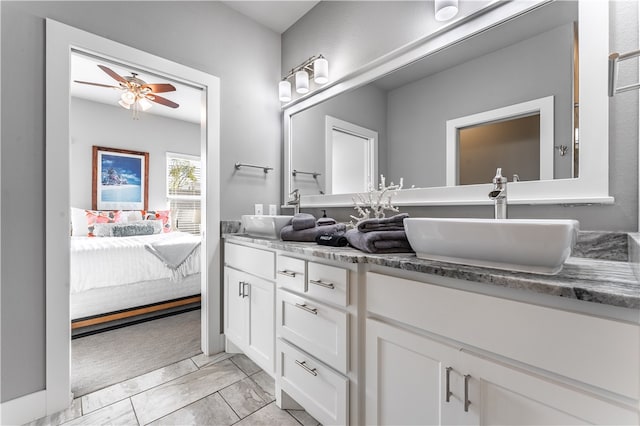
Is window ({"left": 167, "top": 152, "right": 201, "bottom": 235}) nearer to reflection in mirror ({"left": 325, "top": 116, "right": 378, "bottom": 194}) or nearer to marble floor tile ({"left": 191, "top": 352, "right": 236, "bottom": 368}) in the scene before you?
marble floor tile ({"left": 191, "top": 352, "right": 236, "bottom": 368})

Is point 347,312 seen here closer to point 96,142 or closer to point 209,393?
point 209,393

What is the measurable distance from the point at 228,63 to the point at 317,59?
2.40 ft

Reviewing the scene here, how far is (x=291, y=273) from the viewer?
52.1 inches

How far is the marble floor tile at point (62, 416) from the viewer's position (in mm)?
1354

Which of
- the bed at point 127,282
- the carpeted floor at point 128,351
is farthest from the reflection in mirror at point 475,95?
the bed at point 127,282

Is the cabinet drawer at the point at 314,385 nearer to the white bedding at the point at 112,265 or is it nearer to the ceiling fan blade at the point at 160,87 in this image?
the white bedding at the point at 112,265

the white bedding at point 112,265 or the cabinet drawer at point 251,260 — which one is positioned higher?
the cabinet drawer at point 251,260

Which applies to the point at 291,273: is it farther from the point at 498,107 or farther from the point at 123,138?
the point at 123,138

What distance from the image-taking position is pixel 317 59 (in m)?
1.97

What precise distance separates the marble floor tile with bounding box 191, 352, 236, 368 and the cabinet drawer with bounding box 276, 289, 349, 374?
84 cm

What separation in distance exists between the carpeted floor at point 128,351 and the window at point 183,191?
9.32 feet

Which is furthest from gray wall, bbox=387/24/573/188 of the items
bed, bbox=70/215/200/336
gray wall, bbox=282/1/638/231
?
bed, bbox=70/215/200/336

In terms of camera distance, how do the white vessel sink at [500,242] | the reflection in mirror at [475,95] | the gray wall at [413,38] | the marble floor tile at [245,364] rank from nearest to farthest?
the white vessel sink at [500,242] < the gray wall at [413,38] < the reflection in mirror at [475,95] < the marble floor tile at [245,364]

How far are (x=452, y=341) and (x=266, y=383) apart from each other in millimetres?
1304
